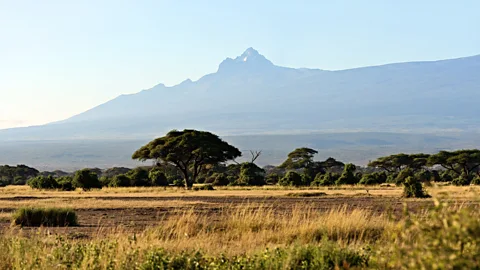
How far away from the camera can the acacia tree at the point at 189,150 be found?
176 feet

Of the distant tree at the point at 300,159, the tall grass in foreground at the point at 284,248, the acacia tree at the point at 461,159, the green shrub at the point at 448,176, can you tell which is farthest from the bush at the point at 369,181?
the tall grass in foreground at the point at 284,248

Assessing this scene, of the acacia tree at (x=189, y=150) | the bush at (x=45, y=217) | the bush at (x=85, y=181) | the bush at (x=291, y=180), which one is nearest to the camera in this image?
the bush at (x=45, y=217)

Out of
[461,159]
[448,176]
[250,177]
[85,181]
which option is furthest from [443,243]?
[448,176]

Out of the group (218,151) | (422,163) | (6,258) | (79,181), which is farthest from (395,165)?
(6,258)

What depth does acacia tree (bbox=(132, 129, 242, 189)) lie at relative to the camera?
53781 mm

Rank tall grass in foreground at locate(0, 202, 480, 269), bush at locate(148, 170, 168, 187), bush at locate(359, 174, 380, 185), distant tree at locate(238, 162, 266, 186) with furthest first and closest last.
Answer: distant tree at locate(238, 162, 266, 186)
bush at locate(148, 170, 168, 187)
bush at locate(359, 174, 380, 185)
tall grass in foreground at locate(0, 202, 480, 269)

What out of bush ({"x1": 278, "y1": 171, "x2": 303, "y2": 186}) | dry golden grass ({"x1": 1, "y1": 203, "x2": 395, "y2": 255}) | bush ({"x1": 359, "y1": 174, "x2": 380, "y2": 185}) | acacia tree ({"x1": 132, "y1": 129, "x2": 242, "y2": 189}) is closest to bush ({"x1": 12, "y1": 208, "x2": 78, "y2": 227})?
dry golden grass ({"x1": 1, "y1": 203, "x2": 395, "y2": 255})

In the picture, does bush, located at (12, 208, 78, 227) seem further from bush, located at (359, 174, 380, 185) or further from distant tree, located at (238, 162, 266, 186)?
distant tree, located at (238, 162, 266, 186)

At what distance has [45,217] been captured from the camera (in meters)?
17.4

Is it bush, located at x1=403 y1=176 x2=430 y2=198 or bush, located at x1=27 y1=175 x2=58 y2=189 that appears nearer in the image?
bush, located at x1=403 y1=176 x2=430 y2=198

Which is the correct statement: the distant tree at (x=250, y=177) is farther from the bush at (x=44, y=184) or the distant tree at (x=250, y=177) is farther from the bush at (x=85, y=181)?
the bush at (x=44, y=184)

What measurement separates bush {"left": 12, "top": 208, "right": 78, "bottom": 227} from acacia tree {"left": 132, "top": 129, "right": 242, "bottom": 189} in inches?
1372

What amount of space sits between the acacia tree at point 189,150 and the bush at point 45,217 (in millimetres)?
34839

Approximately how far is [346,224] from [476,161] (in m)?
53.7
